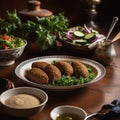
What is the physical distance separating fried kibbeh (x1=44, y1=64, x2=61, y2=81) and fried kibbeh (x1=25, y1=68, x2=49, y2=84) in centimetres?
2

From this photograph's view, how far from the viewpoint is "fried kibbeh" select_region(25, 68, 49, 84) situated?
1149mm

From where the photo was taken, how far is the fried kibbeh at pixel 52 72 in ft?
3.85

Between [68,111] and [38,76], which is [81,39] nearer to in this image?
[38,76]

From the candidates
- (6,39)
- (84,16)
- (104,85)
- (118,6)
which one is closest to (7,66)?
(6,39)

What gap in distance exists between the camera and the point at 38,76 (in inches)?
45.5

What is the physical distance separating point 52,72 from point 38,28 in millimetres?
463

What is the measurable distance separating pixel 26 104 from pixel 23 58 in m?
0.63

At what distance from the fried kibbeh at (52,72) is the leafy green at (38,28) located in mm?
365

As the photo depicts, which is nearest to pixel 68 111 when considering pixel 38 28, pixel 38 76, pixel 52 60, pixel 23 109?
pixel 23 109

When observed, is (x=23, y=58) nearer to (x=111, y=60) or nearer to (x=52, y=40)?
(x=52, y=40)

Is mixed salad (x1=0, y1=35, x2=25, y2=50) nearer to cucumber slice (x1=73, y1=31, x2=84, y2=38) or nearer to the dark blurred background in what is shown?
Result: cucumber slice (x1=73, y1=31, x2=84, y2=38)

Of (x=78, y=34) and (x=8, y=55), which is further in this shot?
(x=78, y=34)

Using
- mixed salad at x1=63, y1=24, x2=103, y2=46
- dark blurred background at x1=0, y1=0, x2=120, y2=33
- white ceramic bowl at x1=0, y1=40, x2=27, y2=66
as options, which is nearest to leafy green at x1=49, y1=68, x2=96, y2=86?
white ceramic bowl at x1=0, y1=40, x2=27, y2=66

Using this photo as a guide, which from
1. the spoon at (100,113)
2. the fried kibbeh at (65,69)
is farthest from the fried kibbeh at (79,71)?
the spoon at (100,113)
